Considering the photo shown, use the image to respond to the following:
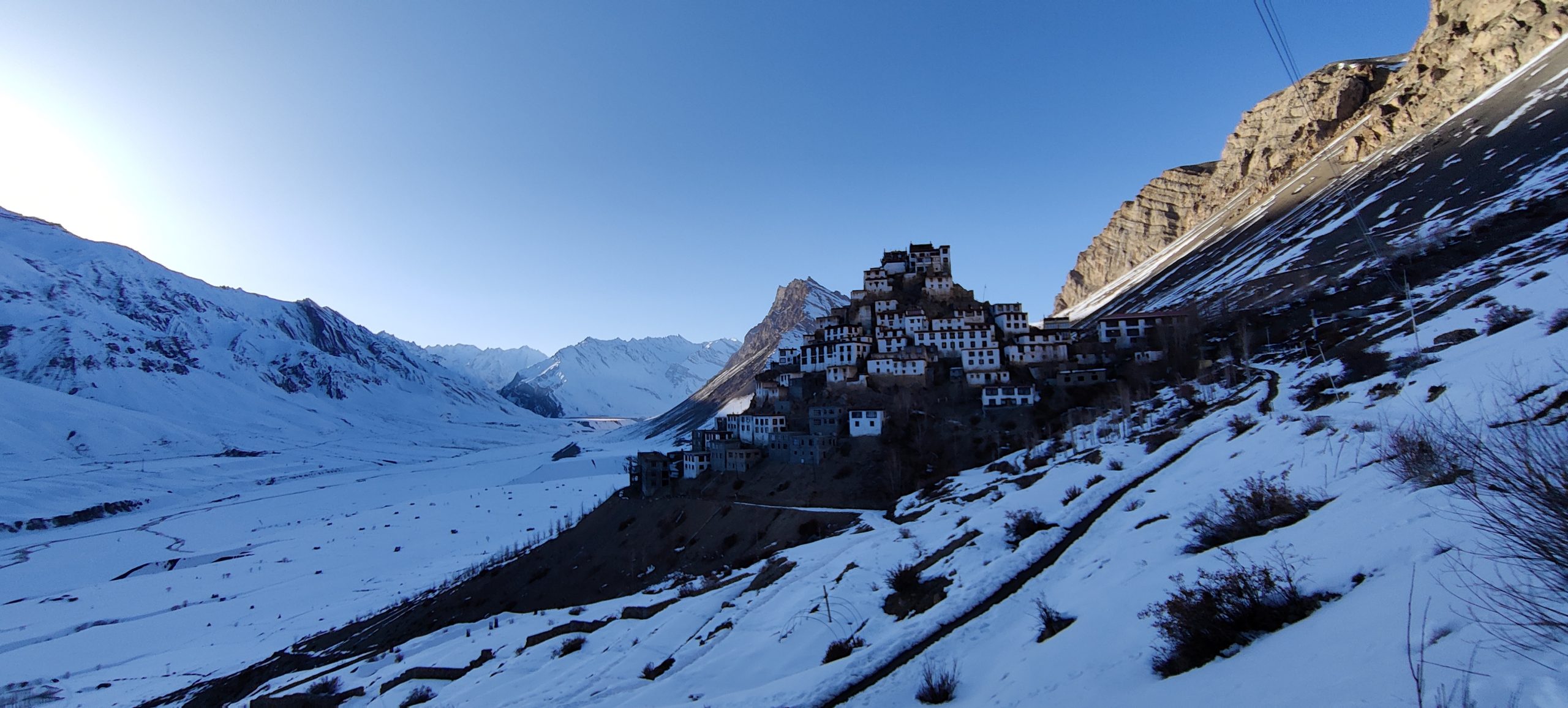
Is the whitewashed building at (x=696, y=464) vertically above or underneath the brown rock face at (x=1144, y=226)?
underneath

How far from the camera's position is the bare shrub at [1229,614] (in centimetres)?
766

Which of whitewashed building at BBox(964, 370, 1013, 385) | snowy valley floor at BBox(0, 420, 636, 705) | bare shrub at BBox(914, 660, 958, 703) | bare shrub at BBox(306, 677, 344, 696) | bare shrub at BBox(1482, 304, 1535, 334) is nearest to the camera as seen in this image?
bare shrub at BBox(914, 660, 958, 703)

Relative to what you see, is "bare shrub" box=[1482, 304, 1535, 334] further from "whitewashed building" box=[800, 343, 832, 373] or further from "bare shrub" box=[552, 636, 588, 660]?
"whitewashed building" box=[800, 343, 832, 373]

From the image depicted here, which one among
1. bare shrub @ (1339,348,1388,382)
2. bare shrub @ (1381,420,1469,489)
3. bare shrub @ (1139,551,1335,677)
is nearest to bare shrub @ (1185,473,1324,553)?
bare shrub @ (1381,420,1469,489)

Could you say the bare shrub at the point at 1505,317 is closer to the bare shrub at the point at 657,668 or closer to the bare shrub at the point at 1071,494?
the bare shrub at the point at 1071,494

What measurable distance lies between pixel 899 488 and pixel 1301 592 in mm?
42129

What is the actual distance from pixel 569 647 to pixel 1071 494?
18620mm

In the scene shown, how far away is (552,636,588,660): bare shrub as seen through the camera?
23859 mm

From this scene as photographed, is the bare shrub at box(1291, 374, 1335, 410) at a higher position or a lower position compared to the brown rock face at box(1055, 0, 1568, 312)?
lower

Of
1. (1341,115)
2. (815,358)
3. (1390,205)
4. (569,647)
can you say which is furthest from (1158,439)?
(1341,115)

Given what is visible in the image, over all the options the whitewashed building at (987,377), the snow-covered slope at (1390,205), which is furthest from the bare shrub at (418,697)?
the snow-covered slope at (1390,205)

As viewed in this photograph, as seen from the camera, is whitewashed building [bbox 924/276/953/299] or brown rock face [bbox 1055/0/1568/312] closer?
whitewashed building [bbox 924/276/953/299]

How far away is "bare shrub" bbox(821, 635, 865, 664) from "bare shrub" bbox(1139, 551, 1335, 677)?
24.5 feet

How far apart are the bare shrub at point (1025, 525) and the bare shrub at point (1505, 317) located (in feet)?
57.5
